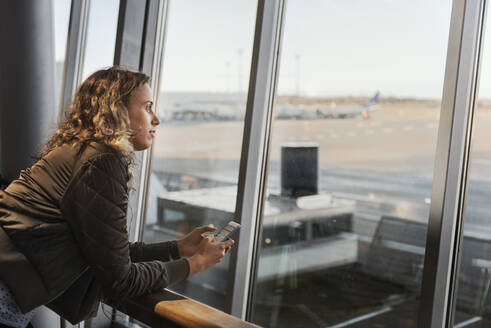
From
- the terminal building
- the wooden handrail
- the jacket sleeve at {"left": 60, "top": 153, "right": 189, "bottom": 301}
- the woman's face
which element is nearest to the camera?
the wooden handrail

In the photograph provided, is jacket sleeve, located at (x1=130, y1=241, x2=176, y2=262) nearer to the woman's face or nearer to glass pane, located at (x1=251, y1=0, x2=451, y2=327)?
the woman's face

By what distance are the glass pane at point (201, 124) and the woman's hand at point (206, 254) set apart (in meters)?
1.75

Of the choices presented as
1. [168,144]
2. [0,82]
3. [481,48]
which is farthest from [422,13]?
[0,82]

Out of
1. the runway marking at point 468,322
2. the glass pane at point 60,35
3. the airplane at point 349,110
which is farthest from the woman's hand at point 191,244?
the glass pane at point 60,35

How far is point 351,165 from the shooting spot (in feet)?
9.76

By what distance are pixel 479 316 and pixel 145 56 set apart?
2602 mm

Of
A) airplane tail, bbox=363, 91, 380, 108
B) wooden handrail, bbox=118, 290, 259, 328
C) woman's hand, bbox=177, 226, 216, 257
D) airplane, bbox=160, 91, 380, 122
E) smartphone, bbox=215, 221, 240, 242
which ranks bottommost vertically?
wooden handrail, bbox=118, 290, 259, 328

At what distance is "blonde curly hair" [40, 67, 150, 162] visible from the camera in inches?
56.0

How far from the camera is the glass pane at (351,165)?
8.66 feet

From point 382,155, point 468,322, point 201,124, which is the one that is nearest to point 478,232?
point 468,322

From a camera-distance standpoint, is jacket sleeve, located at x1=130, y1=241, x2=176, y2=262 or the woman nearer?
the woman

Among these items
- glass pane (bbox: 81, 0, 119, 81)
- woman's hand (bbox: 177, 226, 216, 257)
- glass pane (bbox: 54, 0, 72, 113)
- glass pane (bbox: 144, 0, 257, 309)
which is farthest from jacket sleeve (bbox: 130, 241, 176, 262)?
glass pane (bbox: 54, 0, 72, 113)

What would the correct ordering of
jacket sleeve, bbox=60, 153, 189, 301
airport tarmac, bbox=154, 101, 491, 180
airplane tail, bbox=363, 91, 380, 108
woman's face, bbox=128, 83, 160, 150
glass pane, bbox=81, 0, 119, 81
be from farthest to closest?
glass pane, bbox=81, 0, 119, 81
airplane tail, bbox=363, 91, 380, 108
airport tarmac, bbox=154, 101, 491, 180
woman's face, bbox=128, 83, 160, 150
jacket sleeve, bbox=60, 153, 189, 301

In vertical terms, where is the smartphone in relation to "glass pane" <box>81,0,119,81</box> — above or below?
below
